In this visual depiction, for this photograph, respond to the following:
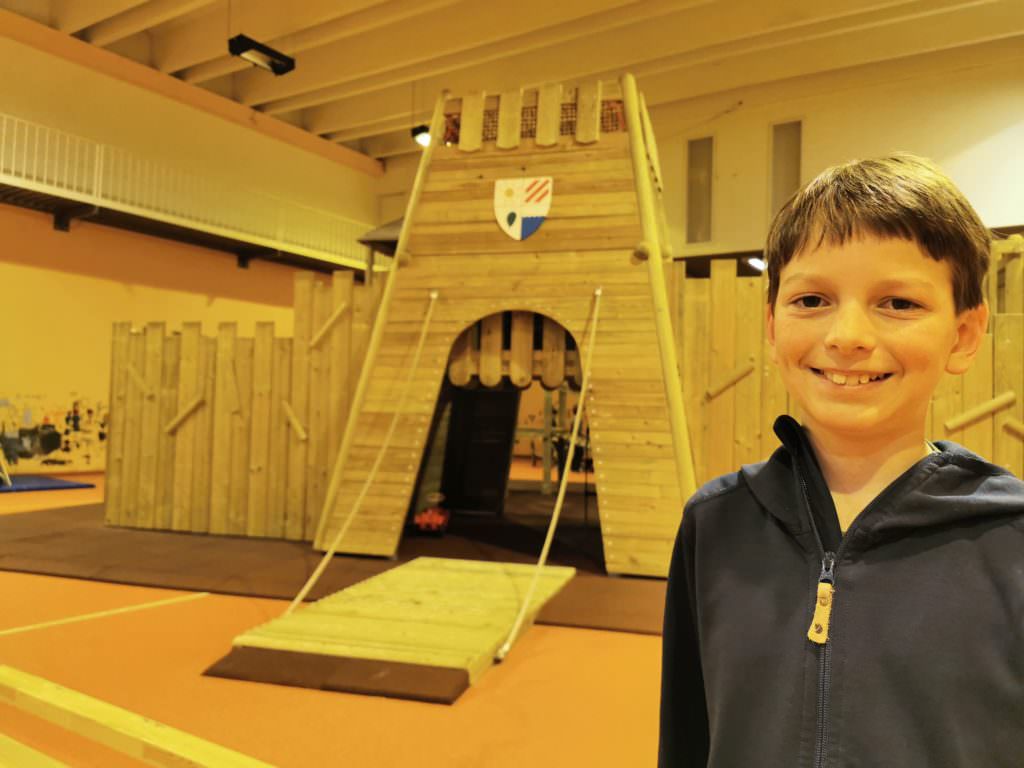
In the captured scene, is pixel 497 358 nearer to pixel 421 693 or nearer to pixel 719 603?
pixel 421 693

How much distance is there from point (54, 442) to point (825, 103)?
46.5 feet

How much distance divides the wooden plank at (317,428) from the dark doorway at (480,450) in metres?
1.72

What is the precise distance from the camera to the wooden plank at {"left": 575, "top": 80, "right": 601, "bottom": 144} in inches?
239

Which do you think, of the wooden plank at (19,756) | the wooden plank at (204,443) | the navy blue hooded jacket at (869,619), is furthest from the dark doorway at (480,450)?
the navy blue hooded jacket at (869,619)

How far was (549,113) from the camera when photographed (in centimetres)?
621

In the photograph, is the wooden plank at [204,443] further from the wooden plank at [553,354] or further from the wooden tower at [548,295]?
the wooden plank at [553,354]

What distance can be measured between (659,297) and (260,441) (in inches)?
150

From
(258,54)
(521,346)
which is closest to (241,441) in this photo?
(521,346)

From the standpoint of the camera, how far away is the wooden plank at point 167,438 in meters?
7.28

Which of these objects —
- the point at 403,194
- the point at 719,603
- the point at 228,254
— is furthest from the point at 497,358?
the point at 403,194

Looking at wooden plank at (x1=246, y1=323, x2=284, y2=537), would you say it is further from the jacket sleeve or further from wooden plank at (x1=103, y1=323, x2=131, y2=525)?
the jacket sleeve

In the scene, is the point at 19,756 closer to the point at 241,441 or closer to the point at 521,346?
the point at 521,346

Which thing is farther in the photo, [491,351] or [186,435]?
[186,435]

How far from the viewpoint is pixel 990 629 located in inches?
34.6
